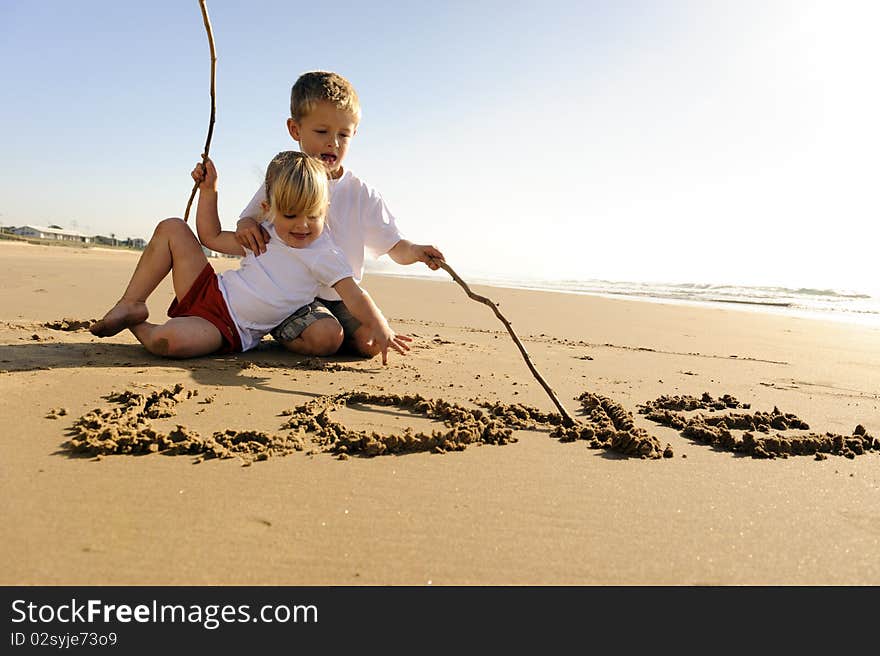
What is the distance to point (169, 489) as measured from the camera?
1544mm

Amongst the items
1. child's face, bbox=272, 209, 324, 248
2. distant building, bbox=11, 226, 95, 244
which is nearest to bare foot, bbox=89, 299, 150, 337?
child's face, bbox=272, 209, 324, 248

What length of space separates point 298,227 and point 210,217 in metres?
0.59

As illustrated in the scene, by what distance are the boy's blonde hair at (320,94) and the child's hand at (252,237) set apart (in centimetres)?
75

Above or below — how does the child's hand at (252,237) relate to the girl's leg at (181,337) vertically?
above

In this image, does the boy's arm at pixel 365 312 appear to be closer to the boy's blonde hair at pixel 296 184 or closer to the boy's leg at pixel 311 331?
the boy's leg at pixel 311 331

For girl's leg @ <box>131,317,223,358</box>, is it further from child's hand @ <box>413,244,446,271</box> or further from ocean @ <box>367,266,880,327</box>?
ocean @ <box>367,266,880,327</box>

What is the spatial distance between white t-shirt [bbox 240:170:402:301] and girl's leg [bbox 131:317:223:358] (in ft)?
2.34

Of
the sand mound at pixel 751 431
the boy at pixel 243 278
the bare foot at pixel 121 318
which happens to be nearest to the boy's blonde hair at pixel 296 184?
the boy at pixel 243 278

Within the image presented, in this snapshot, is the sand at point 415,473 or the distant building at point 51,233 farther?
the distant building at point 51,233

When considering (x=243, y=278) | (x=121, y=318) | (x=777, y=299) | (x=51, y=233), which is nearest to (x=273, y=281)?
(x=243, y=278)

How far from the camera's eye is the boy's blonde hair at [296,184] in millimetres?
3129
